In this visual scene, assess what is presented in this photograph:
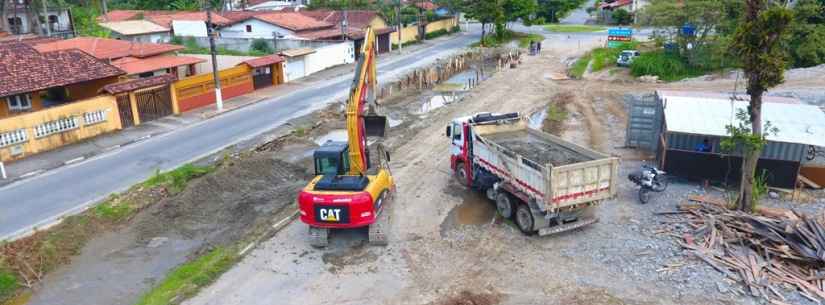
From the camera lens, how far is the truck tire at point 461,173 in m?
19.6

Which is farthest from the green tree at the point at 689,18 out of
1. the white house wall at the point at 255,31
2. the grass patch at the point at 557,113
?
the white house wall at the point at 255,31

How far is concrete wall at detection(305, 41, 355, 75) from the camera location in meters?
45.3

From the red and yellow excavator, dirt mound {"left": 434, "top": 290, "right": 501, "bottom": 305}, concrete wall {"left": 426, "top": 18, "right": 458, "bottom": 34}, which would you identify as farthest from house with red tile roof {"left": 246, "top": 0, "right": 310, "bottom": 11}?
dirt mound {"left": 434, "top": 290, "right": 501, "bottom": 305}

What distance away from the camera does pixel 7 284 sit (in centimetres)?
1387

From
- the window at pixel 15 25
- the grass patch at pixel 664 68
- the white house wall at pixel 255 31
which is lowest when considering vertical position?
the grass patch at pixel 664 68

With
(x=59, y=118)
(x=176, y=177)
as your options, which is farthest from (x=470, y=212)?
(x=59, y=118)

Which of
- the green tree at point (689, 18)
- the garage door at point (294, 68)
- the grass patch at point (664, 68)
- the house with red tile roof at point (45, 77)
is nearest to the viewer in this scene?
the house with red tile roof at point (45, 77)

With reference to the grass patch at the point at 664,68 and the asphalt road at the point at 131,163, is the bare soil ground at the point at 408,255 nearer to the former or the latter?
the asphalt road at the point at 131,163

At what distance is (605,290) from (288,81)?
3331 cm

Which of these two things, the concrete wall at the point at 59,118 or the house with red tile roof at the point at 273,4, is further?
the house with red tile roof at the point at 273,4

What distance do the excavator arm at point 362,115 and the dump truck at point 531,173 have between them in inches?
126

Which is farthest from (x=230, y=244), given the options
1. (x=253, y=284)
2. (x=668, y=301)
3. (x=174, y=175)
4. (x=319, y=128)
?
(x=319, y=128)

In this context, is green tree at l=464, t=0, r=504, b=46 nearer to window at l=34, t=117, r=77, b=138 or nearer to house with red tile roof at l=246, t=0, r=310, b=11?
house with red tile roof at l=246, t=0, r=310, b=11

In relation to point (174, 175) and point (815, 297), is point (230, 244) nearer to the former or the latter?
point (174, 175)
